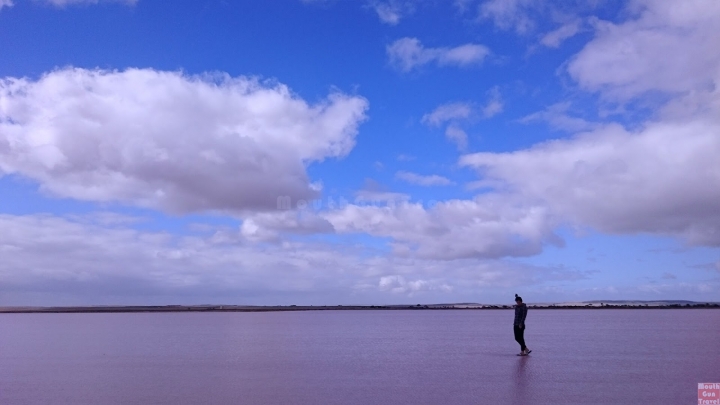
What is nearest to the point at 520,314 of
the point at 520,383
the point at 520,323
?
the point at 520,323

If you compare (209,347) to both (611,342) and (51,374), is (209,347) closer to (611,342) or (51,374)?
(51,374)

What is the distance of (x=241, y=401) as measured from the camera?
508 inches

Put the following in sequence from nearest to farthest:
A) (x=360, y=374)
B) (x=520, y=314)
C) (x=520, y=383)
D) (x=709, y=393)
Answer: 1. (x=709, y=393)
2. (x=520, y=383)
3. (x=360, y=374)
4. (x=520, y=314)

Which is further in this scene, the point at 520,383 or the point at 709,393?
the point at 520,383

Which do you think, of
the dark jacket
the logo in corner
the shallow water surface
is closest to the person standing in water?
the dark jacket

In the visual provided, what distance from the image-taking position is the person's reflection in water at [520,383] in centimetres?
1272

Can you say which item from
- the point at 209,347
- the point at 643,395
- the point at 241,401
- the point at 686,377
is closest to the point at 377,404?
the point at 241,401

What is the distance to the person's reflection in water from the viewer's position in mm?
12719

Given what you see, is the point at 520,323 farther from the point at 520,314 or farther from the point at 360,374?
the point at 360,374

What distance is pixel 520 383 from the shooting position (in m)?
15.0

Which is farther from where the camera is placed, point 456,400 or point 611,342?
point 611,342

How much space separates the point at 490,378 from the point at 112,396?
8.60 metres

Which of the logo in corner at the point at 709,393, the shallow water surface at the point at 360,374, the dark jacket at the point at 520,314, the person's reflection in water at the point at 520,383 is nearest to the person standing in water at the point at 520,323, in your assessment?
the dark jacket at the point at 520,314

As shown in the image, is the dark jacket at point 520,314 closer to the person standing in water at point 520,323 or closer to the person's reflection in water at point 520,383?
the person standing in water at point 520,323
